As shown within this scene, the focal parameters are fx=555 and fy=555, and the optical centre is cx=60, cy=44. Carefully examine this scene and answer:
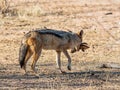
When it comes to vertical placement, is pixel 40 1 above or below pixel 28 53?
above

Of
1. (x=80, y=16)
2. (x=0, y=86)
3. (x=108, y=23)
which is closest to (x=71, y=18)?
(x=80, y=16)

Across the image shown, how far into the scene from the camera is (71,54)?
1391cm

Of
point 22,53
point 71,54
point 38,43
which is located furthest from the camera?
point 71,54

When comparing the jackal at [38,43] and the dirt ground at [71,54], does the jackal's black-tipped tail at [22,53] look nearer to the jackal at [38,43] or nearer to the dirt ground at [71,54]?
the jackal at [38,43]

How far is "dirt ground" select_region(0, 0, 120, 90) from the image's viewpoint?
10.6 meters

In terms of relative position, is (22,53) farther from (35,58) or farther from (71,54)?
(71,54)

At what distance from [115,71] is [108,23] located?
8.66 meters

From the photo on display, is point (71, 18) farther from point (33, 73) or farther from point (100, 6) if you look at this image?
point (33, 73)

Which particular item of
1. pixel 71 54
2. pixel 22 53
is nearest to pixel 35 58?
pixel 22 53

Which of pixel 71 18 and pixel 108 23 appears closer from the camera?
pixel 108 23

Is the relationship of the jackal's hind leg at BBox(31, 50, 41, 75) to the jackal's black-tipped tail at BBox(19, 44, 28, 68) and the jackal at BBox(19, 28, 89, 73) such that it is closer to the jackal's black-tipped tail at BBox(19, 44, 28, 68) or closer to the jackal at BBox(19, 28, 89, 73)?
the jackal at BBox(19, 28, 89, 73)

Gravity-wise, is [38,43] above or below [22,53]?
above

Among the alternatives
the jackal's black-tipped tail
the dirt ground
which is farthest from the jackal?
the dirt ground

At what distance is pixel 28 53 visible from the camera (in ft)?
36.9
